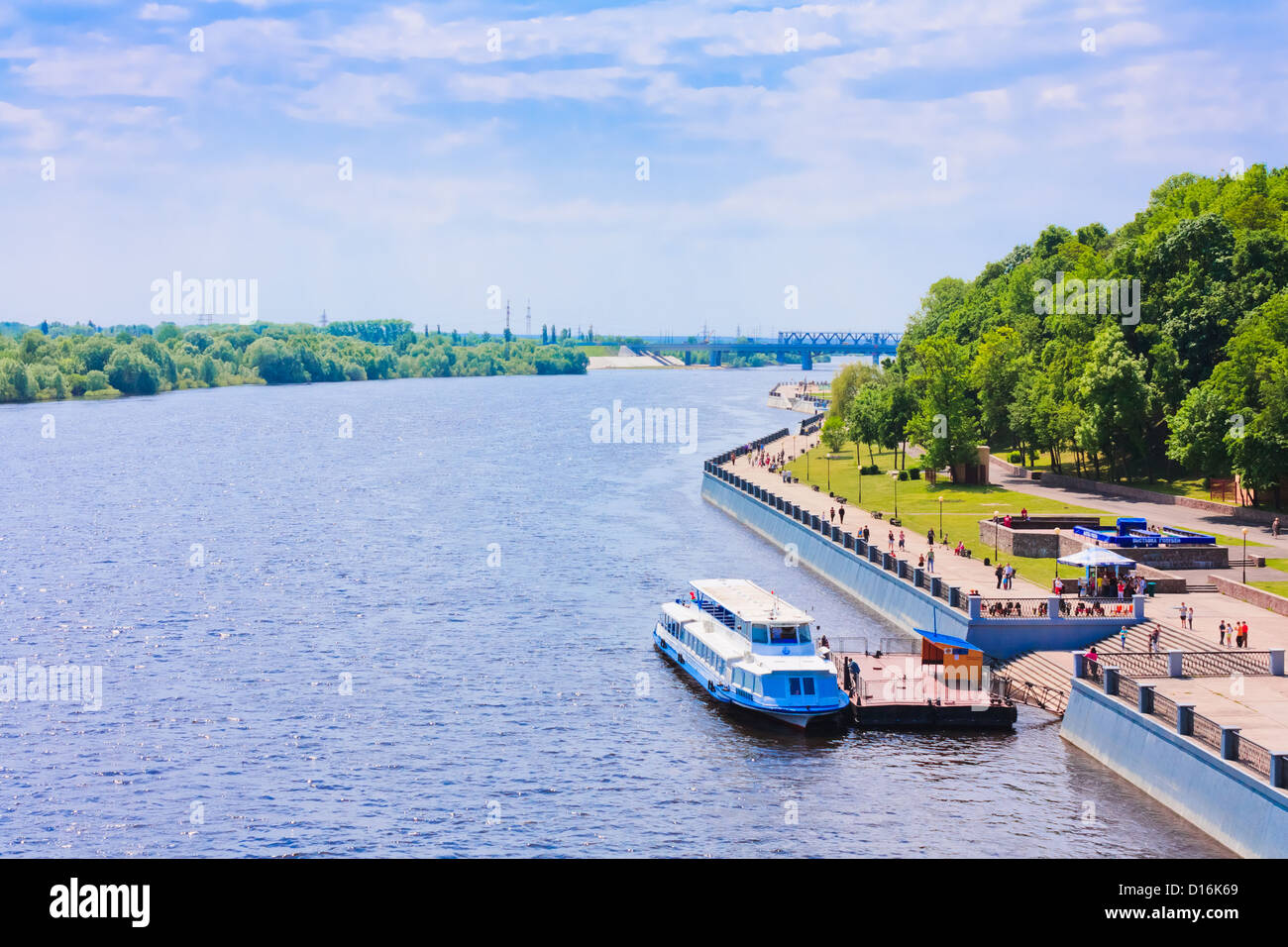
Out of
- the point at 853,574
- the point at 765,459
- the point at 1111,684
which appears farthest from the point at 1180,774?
the point at 765,459

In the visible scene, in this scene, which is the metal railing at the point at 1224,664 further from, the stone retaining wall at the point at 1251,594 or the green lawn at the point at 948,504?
the green lawn at the point at 948,504

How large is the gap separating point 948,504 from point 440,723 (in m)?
52.3

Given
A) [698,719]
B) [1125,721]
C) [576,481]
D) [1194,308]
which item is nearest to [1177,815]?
[1125,721]

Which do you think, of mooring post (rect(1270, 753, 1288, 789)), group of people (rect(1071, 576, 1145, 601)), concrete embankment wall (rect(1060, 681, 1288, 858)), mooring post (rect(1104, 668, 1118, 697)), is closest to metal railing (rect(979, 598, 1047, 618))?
group of people (rect(1071, 576, 1145, 601))

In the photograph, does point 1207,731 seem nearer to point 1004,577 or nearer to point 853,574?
point 1004,577

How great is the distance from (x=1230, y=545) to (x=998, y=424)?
41.9m

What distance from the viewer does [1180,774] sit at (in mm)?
34531

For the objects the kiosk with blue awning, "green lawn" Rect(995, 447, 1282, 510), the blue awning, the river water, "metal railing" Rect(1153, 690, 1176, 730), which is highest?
"green lawn" Rect(995, 447, 1282, 510)

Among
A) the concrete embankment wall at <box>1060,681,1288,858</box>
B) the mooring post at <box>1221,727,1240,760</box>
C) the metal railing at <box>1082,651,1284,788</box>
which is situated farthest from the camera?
the mooring post at <box>1221,727,1240,760</box>

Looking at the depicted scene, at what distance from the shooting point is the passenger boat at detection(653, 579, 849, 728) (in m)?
44.2

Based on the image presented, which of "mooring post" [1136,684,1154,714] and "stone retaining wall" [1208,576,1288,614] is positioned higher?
"stone retaining wall" [1208,576,1288,614]

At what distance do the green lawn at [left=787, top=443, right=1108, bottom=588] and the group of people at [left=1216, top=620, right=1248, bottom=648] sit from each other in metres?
11.8

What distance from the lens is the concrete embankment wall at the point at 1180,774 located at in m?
30.0

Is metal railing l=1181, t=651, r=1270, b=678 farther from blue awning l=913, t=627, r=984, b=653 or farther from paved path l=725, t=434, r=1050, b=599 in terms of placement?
paved path l=725, t=434, r=1050, b=599
